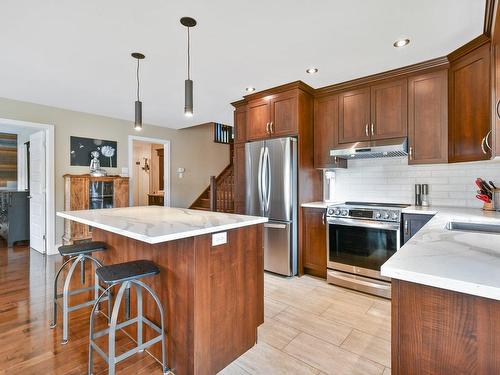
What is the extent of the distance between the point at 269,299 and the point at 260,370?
3.58 feet

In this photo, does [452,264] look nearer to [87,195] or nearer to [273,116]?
[273,116]

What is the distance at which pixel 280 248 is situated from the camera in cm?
348

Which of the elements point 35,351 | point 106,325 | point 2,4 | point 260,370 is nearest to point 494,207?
point 260,370

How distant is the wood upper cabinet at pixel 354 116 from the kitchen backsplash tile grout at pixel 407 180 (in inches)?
17.4

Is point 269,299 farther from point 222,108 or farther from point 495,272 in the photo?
point 222,108

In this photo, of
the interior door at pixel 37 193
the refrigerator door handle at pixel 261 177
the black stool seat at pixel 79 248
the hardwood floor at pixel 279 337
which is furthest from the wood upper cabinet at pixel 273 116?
the interior door at pixel 37 193

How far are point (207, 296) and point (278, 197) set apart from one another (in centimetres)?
202

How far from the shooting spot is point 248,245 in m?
1.95

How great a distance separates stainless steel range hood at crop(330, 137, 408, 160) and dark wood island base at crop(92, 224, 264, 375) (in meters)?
1.80

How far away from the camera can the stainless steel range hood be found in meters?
2.95

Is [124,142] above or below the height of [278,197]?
above

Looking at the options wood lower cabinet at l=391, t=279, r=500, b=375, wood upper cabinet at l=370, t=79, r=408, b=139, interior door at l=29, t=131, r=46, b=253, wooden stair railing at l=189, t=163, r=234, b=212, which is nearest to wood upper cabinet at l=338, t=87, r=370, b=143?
wood upper cabinet at l=370, t=79, r=408, b=139

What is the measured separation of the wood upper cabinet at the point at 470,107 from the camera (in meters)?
2.36

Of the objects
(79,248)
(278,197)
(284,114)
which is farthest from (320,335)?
(284,114)
